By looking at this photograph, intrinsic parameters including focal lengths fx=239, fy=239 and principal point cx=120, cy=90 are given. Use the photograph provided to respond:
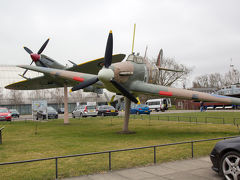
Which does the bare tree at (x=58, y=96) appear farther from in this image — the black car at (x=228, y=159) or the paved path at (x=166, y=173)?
the black car at (x=228, y=159)

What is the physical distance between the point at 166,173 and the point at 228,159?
1.73 m

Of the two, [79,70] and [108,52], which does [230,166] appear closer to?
[108,52]

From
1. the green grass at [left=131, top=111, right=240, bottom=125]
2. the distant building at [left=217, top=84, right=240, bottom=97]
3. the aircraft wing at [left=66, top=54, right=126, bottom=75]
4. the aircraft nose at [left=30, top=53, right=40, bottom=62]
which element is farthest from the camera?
the distant building at [left=217, top=84, right=240, bottom=97]

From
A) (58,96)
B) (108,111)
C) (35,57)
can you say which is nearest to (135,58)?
(35,57)

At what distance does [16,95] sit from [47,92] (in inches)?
408

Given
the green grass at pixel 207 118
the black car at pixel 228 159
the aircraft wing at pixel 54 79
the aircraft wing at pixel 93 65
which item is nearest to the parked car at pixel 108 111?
the green grass at pixel 207 118

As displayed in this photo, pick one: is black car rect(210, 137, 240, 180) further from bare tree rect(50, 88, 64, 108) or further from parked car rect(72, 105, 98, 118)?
bare tree rect(50, 88, 64, 108)

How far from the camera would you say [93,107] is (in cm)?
3450

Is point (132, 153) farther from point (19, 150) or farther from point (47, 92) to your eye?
point (47, 92)

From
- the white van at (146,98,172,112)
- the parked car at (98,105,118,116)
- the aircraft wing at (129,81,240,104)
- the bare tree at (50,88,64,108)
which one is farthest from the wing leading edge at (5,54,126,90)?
the bare tree at (50,88,64,108)

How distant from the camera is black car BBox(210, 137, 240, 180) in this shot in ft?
18.7

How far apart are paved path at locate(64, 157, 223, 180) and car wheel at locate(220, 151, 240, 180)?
1.50ft

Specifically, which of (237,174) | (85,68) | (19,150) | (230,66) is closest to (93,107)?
(85,68)

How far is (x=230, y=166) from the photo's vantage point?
19.1 feet
